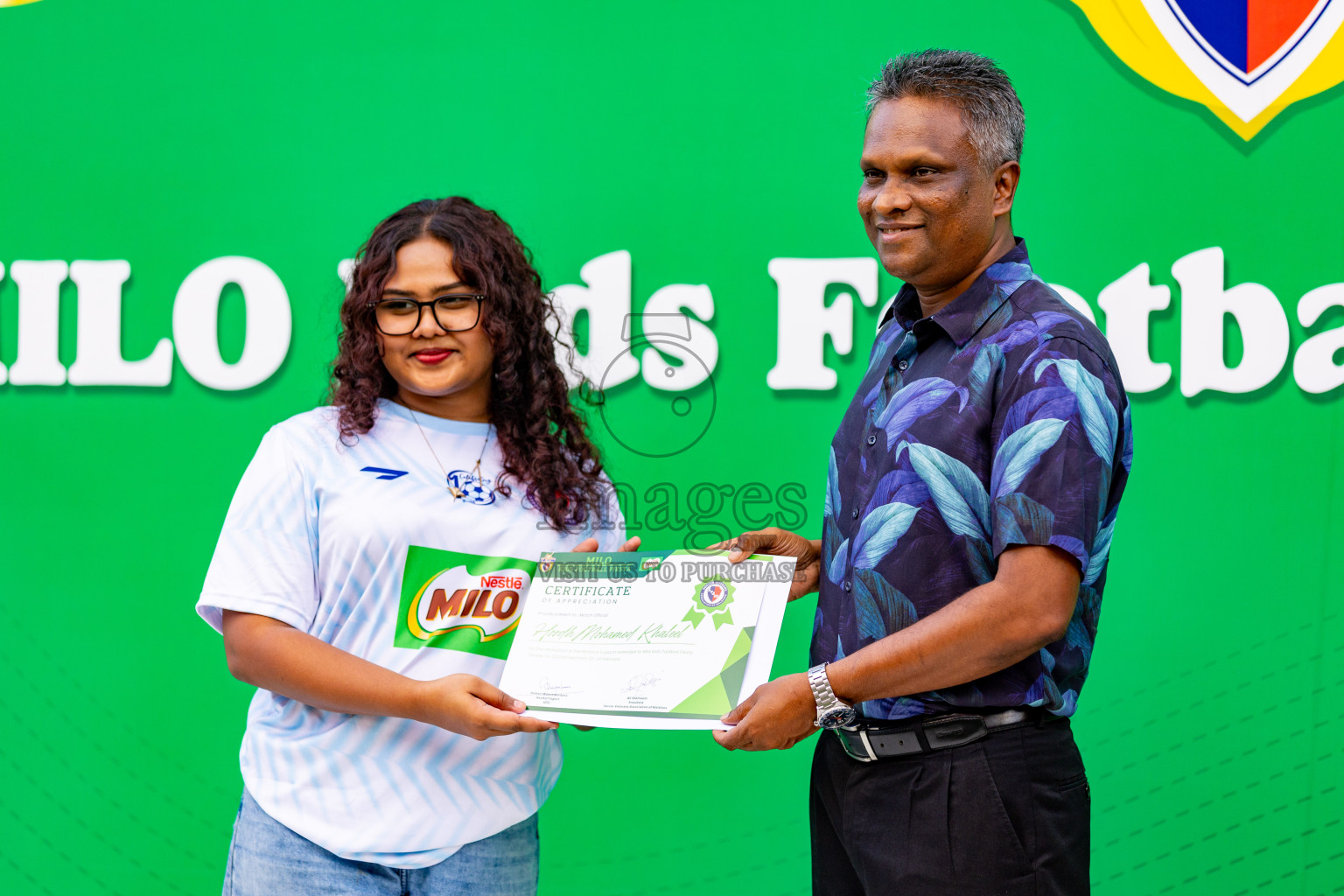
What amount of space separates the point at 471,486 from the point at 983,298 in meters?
0.91

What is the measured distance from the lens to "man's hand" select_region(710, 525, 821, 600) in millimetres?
2020

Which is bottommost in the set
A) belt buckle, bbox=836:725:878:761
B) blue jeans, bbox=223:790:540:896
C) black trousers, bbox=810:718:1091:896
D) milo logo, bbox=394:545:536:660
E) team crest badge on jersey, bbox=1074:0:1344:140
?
blue jeans, bbox=223:790:540:896

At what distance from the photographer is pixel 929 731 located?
1619 mm

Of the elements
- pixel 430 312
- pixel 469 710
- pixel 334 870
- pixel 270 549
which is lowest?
pixel 334 870

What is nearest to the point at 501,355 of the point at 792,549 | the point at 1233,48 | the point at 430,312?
the point at 430,312

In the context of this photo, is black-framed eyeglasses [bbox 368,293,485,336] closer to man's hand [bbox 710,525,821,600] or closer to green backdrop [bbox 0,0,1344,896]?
man's hand [bbox 710,525,821,600]

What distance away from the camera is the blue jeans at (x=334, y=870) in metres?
1.71

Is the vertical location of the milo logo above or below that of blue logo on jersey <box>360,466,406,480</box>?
below

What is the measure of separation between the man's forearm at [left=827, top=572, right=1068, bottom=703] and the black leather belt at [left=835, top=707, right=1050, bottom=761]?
95mm

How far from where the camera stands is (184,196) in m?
2.94

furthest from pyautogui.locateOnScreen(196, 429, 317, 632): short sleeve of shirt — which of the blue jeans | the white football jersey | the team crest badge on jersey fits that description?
the team crest badge on jersey
